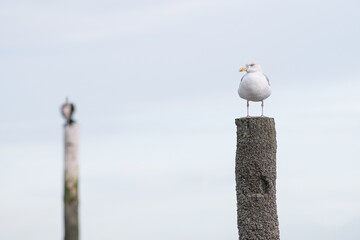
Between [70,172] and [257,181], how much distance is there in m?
7.07

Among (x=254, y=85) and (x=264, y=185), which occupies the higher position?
(x=254, y=85)

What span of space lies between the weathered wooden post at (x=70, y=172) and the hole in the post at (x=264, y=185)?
Answer: 6.96 metres

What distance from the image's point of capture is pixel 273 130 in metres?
18.6

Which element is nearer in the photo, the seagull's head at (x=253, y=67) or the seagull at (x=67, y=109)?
the seagull at (x=67, y=109)

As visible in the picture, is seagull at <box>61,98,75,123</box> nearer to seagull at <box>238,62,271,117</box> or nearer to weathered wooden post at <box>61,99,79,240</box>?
weathered wooden post at <box>61,99,79,240</box>

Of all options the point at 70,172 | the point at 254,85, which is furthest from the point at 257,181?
the point at 70,172

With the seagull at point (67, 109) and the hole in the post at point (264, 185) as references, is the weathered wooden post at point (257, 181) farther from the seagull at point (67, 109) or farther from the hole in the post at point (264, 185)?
the seagull at point (67, 109)

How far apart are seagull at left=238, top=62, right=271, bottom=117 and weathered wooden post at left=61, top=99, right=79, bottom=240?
701 centimetres

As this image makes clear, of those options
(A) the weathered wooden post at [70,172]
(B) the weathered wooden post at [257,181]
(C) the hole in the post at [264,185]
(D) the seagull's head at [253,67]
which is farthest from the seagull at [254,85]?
(A) the weathered wooden post at [70,172]

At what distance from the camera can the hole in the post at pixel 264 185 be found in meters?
18.3

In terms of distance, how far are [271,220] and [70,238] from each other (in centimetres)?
718

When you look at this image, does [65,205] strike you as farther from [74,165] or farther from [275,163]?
[275,163]

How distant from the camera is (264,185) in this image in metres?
18.3

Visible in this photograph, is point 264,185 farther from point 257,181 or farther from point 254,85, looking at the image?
point 254,85
